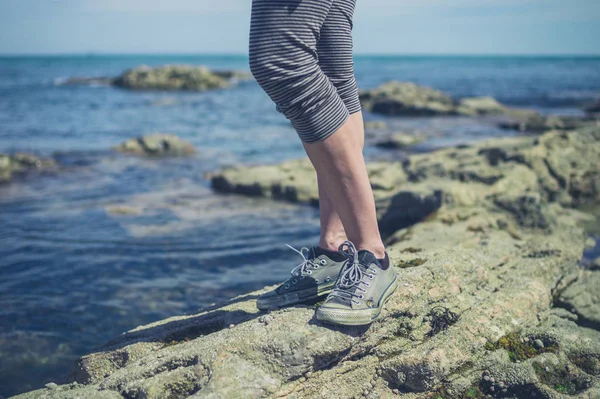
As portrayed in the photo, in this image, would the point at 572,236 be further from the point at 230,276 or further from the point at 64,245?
the point at 64,245

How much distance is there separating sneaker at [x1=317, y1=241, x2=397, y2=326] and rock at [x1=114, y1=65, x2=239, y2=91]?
134 feet

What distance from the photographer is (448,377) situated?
106 inches

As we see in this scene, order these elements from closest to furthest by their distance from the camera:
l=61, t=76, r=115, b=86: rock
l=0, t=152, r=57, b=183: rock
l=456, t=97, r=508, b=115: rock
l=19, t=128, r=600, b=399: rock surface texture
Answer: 1. l=19, t=128, r=600, b=399: rock surface texture
2. l=0, t=152, r=57, b=183: rock
3. l=456, t=97, r=508, b=115: rock
4. l=61, t=76, r=115, b=86: rock

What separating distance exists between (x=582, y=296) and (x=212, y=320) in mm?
2721

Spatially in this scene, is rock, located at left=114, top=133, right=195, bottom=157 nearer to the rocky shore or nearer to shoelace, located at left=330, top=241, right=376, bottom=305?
shoelace, located at left=330, top=241, right=376, bottom=305

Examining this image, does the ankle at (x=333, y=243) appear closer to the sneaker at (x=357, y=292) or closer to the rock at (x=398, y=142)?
the sneaker at (x=357, y=292)

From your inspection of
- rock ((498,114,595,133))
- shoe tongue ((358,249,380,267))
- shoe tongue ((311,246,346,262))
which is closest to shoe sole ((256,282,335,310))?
shoe tongue ((311,246,346,262))

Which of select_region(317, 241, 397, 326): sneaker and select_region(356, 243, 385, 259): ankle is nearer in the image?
select_region(317, 241, 397, 326): sneaker

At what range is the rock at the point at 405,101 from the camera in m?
25.2

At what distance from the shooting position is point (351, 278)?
2.62 metres

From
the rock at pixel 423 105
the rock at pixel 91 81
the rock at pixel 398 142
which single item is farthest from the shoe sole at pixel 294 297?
the rock at pixel 91 81

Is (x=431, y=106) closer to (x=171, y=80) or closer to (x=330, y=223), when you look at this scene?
(x=330, y=223)

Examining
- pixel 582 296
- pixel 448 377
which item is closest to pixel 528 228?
pixel 582 296

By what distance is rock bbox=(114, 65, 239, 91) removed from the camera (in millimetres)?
42375
